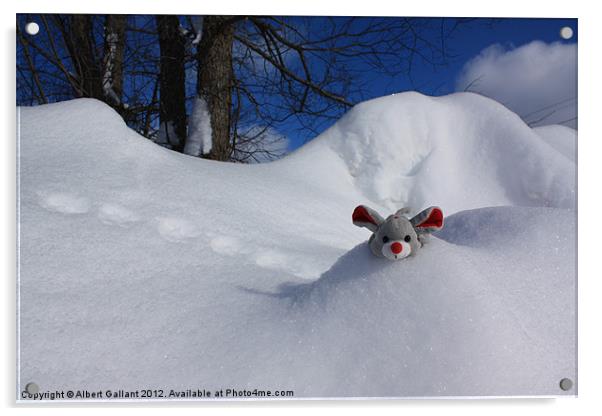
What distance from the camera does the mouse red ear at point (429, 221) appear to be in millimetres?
781

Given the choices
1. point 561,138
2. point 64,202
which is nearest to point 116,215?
point 64,202

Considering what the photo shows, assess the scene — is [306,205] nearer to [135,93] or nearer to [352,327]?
[352,327]

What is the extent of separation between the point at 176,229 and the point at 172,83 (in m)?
1.18

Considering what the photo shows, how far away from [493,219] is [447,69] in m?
0.54

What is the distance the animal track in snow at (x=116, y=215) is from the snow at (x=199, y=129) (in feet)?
3.35

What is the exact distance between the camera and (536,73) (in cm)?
130

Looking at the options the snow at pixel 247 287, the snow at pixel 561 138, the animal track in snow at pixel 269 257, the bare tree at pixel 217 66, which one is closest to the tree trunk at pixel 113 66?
the bare tree at pixel 217 66

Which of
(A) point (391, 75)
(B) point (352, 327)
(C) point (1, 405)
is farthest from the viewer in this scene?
(A) point (391, 75)

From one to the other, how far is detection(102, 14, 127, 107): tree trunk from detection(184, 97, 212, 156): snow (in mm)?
329

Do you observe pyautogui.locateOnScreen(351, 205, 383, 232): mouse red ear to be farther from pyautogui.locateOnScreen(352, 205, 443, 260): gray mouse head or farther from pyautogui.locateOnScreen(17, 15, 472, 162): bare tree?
pyautogui.locateOnScreen(17, 15, 472, 162): bare tree

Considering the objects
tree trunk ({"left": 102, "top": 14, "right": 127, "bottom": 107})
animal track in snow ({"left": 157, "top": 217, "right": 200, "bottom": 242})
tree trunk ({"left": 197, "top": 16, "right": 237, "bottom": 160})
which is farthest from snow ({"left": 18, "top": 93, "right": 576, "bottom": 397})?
tree trunk ({"left": 197, "top": 16, "right": 237, "bottom": 160})

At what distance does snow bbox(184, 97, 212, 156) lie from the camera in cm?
208

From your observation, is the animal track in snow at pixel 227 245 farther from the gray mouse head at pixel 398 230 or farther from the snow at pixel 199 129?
the snow at pixel 199 129

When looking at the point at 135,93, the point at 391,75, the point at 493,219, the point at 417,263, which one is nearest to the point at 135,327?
the point at 417,263
